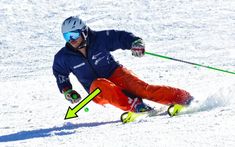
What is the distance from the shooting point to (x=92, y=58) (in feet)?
22.0

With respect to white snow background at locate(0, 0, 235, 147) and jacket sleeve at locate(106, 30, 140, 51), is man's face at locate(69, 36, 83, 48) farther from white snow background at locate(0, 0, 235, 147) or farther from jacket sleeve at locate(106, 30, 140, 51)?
white snow background at locate(0, 0, 235, 147)

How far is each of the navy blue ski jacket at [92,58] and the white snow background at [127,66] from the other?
20.8 inches

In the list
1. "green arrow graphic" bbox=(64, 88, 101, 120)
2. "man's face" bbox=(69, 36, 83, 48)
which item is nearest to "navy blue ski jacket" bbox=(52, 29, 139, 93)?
"man's face" bbox=(69, 36, 83, 48)

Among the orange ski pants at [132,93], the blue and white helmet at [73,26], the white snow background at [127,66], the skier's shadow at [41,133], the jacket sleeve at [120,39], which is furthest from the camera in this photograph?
the jacket sleeve at [120,39]

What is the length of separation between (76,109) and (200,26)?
736 cm

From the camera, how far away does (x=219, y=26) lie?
1418 centimetres

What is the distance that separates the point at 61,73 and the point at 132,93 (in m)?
0.88

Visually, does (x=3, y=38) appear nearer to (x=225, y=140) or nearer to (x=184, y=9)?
(x=184, y=9)

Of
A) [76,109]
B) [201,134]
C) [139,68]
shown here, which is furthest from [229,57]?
[201,134]

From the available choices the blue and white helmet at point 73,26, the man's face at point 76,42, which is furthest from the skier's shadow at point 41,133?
the blue and white helmet at point 73,26

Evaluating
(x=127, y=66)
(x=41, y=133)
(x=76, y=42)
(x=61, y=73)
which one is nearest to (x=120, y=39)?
(x=76, y=42)

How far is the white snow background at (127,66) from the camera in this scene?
4785mm

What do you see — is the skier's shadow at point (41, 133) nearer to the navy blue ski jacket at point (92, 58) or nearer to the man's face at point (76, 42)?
the navy blue ski jacket at point (92, 58)

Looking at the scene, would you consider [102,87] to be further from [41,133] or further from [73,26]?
[41,133]
